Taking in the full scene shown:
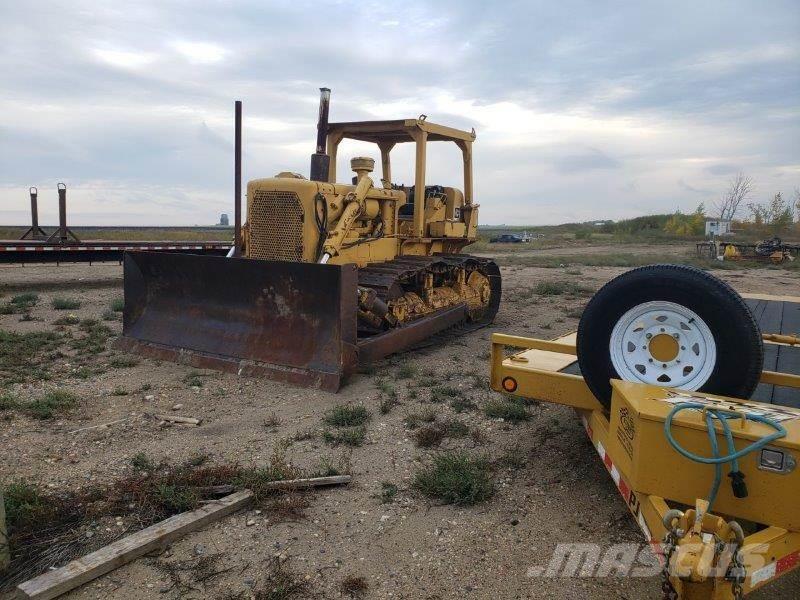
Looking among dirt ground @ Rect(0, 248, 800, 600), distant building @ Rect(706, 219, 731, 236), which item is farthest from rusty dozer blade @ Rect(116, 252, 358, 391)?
distant building @ Rect(706, 219, 731, 236)

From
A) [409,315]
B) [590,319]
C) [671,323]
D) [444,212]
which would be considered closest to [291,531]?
[590,319]

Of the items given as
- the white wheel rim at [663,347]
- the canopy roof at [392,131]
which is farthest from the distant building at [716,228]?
the white wheel rim at [663,347]

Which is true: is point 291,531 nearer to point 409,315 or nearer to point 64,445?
point 64,445

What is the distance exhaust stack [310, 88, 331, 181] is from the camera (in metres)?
8.00

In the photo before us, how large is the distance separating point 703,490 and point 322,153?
6.93 m

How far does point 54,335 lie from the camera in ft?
25.8

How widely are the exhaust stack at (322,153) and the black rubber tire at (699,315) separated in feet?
17.8

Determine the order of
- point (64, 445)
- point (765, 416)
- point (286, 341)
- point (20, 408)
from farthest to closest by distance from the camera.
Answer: point (286, 341), point (20, 408), point (64, 445), point (765, 416)

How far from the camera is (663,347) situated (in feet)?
10.5

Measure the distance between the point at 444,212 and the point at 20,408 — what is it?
627 cm

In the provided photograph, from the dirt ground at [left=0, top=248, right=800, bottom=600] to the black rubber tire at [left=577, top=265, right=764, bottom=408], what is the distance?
3.09 feet

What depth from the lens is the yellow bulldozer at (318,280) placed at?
6.11 metres

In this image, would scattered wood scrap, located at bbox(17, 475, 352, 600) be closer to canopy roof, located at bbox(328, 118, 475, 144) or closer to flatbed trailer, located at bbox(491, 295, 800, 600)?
flatbed trailer, located at bbox(491, 295, 800, 600)

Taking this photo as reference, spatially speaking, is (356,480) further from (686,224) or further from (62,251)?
(686,224)
